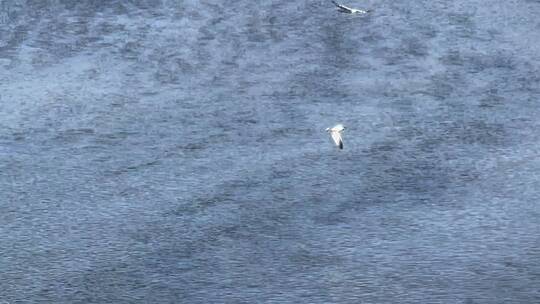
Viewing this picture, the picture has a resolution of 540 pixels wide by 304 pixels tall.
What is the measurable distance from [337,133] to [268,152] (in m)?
0.24

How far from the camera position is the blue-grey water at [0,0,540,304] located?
2520 mm

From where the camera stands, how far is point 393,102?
343cm

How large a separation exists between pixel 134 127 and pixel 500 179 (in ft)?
3.90

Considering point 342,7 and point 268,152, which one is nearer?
point 268,152

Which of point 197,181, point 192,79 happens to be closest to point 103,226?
point 197,181

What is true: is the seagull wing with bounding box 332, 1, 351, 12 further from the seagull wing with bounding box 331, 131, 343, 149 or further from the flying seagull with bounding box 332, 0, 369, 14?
the seagull wing with bounding box 331, 131, 343, 149

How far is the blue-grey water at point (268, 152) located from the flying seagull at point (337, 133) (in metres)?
0.04

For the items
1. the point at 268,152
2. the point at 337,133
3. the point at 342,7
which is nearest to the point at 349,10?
the point at 342,7

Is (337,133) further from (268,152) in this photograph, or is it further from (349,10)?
(349,10)

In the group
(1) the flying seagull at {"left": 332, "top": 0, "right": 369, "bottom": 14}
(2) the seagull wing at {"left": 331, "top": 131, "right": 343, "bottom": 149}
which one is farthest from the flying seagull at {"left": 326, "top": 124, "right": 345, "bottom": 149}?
(1) the flying seagull at {"left": 332, "top": 0, "right": 369, "bottom": 14}

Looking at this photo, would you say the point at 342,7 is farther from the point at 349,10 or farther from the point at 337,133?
the point at 337,133

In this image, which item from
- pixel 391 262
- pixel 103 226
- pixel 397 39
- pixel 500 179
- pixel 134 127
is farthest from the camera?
pixel 397 39

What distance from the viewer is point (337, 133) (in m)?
3.21

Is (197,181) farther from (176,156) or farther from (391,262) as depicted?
(391,262)
